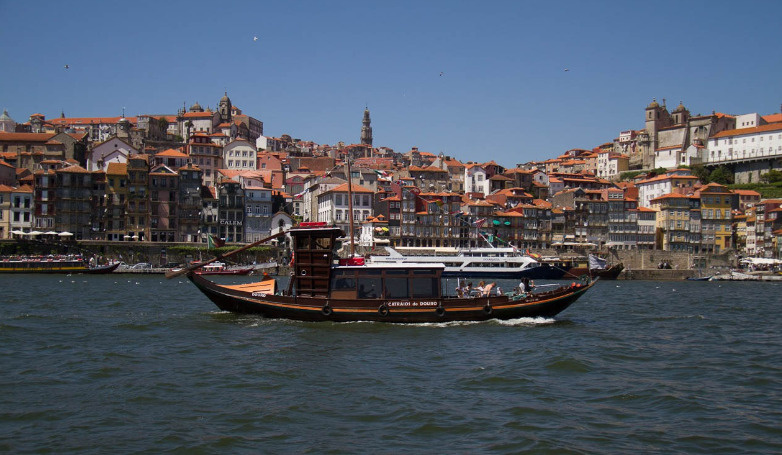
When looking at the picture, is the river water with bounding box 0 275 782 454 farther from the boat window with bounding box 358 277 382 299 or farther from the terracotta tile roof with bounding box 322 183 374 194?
the terracotta tile roof with bounding box 322 183 374 194

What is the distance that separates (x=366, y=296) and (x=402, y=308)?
1342 millimetres

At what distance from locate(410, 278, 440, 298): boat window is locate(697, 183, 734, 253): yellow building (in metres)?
76.9

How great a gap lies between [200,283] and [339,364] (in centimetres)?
1096

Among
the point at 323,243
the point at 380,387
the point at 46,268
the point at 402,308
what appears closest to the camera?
the point at 380,387

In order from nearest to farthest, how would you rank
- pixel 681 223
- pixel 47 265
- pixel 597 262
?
pixel 47 265, pixel 597 262, pixel 681 223

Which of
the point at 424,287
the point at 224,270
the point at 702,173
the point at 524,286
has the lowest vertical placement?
the point at 224,270

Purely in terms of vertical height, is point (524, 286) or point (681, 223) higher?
point (681, 223)

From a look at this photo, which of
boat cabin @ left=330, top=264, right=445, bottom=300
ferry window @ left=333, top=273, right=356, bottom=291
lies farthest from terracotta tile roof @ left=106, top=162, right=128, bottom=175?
boat cabin @ left=330, top=264, right=445, bottom=300

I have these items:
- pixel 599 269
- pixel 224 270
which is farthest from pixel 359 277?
pixel 599 269

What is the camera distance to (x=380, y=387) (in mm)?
16297

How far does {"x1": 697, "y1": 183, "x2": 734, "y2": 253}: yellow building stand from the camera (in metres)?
93.8

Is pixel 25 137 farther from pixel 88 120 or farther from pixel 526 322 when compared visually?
pixel 526 322

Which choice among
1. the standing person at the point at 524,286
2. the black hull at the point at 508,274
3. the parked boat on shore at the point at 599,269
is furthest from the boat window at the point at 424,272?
the parked boat on shore at the point at 599,269

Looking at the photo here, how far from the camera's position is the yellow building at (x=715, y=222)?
93.8 m
